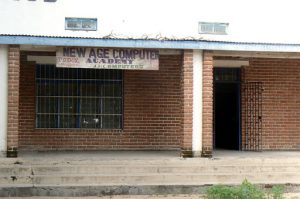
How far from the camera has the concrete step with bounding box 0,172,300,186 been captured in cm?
1217

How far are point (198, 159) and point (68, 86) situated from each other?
4635mm

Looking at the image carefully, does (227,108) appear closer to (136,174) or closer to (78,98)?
(78,98)

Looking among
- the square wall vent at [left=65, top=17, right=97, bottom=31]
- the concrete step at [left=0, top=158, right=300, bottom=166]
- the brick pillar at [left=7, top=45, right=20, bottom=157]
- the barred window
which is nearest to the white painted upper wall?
the square wall vent at [left=65, top=17, right=97, bottom=31]

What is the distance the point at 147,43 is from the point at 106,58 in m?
1.07

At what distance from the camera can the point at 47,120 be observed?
15.9m

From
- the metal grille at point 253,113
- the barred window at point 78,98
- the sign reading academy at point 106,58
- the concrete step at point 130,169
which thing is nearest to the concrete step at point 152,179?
the concrete step at point 130,169

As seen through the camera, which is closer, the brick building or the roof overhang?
the roof overhang

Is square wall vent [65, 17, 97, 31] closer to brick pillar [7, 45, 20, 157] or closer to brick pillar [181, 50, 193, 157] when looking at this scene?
brick pillar [7, 45, 20, 157]

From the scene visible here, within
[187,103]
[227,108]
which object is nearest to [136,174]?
[187,103]

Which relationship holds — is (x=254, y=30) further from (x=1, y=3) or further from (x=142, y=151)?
(x=1, y=3)

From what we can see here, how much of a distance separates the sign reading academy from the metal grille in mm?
4024

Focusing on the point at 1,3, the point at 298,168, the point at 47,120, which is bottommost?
the point at 298,168

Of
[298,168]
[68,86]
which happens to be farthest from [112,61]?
[298,168]

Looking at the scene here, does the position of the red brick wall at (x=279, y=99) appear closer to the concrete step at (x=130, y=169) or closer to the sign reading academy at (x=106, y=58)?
the concrete step at (x=130, y=169)
